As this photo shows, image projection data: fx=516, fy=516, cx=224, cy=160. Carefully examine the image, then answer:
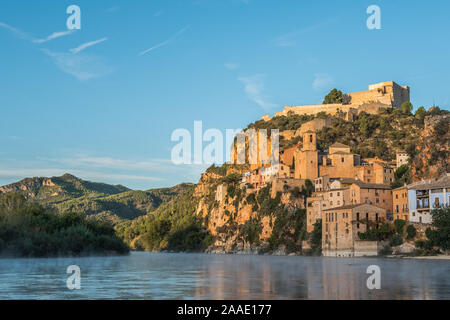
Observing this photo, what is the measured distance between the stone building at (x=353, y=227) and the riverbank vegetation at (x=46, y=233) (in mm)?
31069

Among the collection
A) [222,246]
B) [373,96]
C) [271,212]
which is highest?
[373,96]

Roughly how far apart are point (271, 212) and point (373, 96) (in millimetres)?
51328

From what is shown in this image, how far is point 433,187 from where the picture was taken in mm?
60250

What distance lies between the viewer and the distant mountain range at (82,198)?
534ft

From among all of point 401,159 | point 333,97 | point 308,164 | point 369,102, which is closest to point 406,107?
point 369,102

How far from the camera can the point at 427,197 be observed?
6144 centimetres

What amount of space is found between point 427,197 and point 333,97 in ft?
239

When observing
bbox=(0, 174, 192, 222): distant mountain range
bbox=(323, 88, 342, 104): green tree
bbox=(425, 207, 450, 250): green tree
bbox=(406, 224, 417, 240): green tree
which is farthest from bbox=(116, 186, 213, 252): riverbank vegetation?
→ bbox=(425, 207, 450, 250): green tree

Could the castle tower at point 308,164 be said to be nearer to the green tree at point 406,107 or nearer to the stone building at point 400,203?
the stone building at point 400,203

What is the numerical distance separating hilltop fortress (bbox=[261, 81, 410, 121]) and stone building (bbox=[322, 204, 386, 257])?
54717 millimetres

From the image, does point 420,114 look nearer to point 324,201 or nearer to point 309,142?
point 309,142
